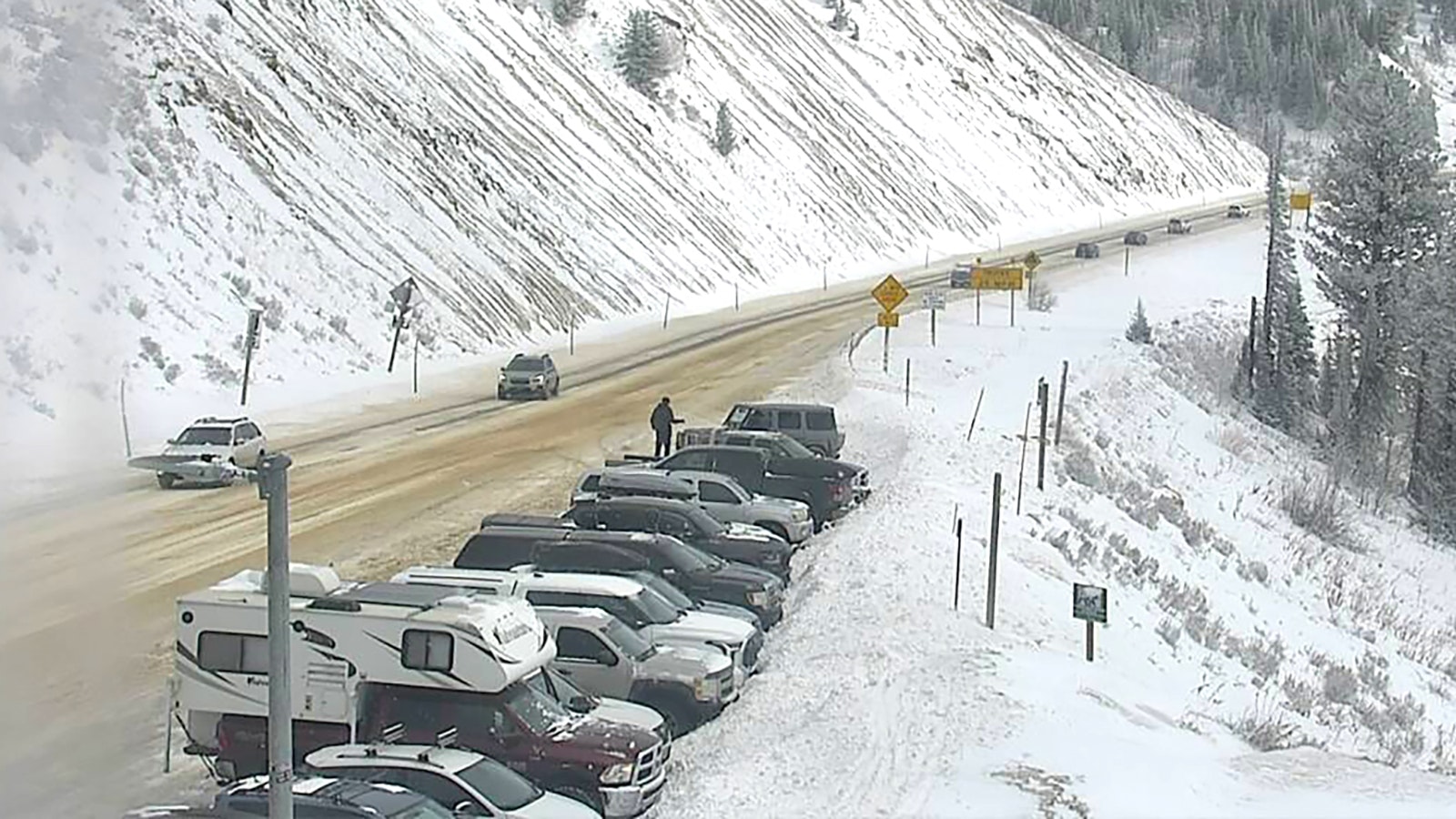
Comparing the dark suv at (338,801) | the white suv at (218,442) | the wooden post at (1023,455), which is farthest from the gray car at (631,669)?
the wooden post at (1023,455)

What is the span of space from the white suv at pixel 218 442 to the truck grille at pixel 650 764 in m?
14.7

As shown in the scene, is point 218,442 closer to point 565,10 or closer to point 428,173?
point 428,173

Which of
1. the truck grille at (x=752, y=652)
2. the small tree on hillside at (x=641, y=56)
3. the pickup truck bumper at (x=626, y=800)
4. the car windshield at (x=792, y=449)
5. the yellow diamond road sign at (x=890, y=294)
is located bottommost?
the pickup truck bumper at (x=626, y=800)

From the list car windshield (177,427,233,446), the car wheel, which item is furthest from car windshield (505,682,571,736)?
car windshield (177,427,233,446)

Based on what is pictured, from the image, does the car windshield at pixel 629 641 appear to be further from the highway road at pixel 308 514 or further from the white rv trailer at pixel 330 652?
the highway road at pixel 308 514

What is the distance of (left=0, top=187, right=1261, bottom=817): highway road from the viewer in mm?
6281

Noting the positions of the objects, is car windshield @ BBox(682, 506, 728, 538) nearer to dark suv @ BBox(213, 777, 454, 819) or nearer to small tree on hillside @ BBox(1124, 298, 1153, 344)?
dark suv @ BBox(213, 777, 454, 819)

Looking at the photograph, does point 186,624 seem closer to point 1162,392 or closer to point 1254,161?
point 1162,392

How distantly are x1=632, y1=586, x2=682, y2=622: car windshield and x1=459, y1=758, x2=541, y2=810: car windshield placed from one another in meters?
4.97

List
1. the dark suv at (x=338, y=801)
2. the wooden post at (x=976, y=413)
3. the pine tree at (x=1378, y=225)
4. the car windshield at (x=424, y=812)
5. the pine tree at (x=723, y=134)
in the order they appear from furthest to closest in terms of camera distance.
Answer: the pine tree at (x=723, y=134), the pine tree at (x=1378, y=225), the wooden post at (x=976, y=413), the car windshield at (x=424, y=812), the dark suv at (x=338, y=801)

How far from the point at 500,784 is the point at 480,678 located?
1.31 metres

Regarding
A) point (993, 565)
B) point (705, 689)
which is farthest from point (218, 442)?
point (705, 689)

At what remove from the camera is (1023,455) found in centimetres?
3275

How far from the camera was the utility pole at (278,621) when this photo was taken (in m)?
7.89
